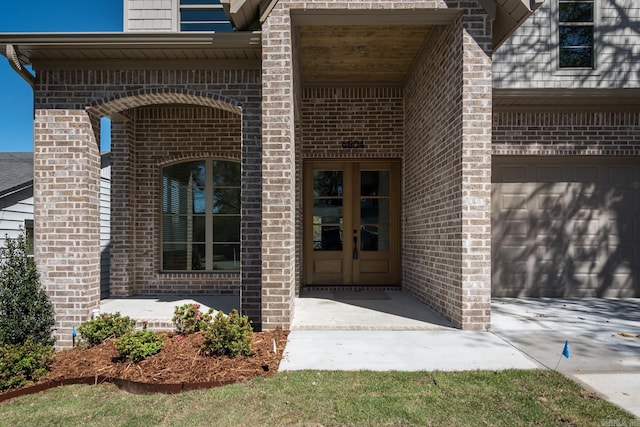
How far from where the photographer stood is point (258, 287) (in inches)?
201

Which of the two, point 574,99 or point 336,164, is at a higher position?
point 574,99

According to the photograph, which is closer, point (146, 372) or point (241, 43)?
point (146, 372)

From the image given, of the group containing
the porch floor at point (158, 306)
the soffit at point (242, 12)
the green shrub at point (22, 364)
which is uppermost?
the soffit at point (242, 12)

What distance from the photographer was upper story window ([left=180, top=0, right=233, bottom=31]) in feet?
22.0

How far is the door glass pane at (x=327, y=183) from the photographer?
782 centimetres

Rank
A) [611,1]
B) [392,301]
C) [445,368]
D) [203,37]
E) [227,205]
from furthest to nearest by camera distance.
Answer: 1. [227,205]
2. [611,1]
3. [392,301]
4. [203,37]
5. [445,368]

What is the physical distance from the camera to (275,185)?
4.88 meters

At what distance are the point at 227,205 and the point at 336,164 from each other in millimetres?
2381

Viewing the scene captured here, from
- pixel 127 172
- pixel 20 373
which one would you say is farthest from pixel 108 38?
pixel 20 373

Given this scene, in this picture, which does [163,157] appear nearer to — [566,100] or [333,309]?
[333,309]

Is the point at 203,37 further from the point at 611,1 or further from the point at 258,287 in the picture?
the point at 611,1

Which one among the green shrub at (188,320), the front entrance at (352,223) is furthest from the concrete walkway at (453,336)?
the front entrance at (352,223)

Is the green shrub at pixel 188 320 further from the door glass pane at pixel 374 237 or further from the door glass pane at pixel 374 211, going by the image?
the door glass pane at pixel 374 211

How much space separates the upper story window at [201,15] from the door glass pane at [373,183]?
3.87 metres
